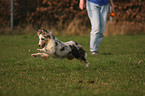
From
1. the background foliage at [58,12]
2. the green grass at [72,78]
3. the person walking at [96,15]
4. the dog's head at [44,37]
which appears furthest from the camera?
the background foliage at [58,12]

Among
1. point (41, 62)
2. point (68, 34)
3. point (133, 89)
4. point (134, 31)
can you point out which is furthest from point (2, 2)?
point (133, 89)

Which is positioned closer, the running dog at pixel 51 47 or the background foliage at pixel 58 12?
the running dog at pixel 51 47

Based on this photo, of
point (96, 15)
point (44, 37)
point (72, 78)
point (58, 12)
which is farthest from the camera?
point (58, 12)

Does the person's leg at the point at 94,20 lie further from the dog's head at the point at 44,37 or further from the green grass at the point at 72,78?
the dog's head at the point at 44,37

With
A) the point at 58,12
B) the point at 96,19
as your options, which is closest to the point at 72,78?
the point at 96,19

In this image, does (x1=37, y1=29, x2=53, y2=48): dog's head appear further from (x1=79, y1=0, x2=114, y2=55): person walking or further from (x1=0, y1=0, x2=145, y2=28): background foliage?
(x1=0, y1=0, x2=145, y2=28): background foliage

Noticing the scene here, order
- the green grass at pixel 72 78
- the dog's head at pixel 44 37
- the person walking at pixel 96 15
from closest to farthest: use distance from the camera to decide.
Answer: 1. the green grass at pixel 72 78
2. the dog's head at pixel 44 37
3. the person walking at pixel 96 15

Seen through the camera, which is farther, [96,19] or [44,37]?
[96,19]

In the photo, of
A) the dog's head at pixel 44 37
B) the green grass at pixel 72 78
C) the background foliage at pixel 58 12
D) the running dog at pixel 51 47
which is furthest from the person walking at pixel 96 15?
the background foliage at pixel 58 12

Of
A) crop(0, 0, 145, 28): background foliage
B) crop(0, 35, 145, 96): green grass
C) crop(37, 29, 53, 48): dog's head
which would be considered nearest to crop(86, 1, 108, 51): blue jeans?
crop(0, 35, 145, 96): green grass

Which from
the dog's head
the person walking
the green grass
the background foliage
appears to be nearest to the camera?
the green grass

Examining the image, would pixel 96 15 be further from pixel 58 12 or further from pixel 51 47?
pixel 58 12

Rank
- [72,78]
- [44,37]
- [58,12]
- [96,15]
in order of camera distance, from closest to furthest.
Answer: [44,37]
[72,78]
[96,15]
[58,12]

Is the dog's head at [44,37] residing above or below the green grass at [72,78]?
above
